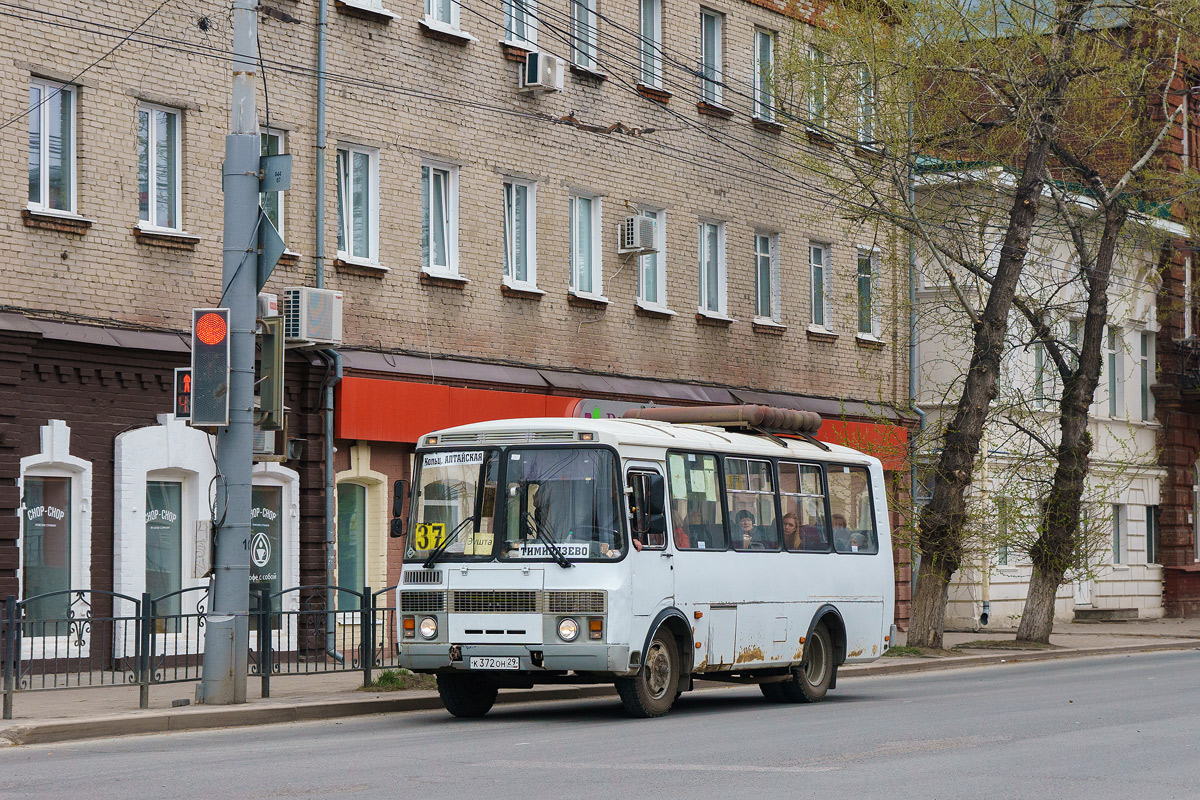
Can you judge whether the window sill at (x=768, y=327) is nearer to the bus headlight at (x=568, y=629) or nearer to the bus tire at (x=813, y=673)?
the bus tire at (x=813, y=673)

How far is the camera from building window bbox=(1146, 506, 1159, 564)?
41.8 m

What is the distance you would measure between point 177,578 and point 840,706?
816 cm

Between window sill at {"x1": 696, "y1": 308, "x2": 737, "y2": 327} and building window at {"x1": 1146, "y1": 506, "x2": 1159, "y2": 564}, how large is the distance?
17500mm

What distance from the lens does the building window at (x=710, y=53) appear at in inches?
1134

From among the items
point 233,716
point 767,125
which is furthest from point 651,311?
point 233,716

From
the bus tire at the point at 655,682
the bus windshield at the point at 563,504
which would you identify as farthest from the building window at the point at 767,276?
the bus windshield at the point at 563,504

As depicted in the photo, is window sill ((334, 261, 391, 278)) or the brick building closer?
the brick building

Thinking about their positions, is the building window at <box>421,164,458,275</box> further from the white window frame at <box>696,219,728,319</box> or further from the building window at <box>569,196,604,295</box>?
the white window frame at <box>696,219,728,319</box>

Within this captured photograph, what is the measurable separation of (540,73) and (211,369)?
10404 mm

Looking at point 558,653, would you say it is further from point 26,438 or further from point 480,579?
point 26,438

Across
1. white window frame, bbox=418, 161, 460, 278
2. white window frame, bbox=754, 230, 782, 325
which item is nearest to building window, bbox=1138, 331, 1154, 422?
white window frame, bbox=754, 230, 782, 325

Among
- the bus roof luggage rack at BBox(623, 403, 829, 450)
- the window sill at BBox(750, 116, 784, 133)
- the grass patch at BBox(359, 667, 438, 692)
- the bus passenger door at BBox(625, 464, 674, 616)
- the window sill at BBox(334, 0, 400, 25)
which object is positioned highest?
the window sill at BBox(750, 116, 784, 133)

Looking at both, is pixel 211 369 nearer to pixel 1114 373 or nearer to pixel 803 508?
pixel 803 508

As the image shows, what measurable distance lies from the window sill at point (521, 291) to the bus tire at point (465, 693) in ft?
31.9
